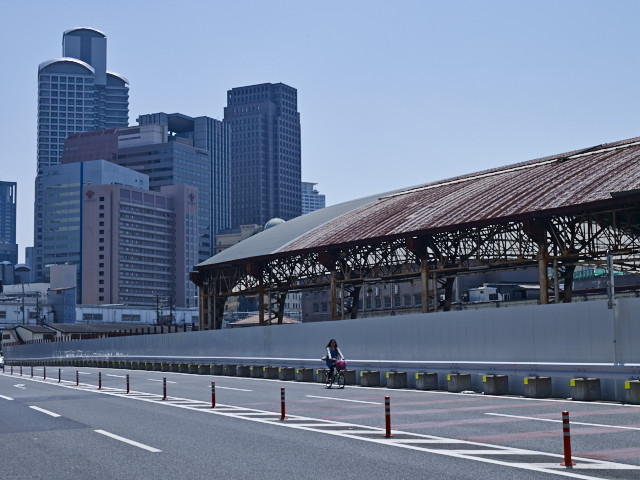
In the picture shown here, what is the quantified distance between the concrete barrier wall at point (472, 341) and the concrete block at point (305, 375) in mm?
294

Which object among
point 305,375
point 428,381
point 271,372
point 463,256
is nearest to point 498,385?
point 428,381

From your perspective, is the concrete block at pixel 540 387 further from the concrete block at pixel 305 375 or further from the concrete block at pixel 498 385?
the concrete block at pixel 305 375

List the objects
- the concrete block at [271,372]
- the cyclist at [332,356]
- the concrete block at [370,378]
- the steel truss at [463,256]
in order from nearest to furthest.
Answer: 1. the cyclist at [332,356]
2. the concrete block at [370,378]
3. the steel truss at [463,256]
4. the concrete block at [271,372]

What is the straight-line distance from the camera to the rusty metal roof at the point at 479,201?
3753cm

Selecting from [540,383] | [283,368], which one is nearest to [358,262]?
[283,368]

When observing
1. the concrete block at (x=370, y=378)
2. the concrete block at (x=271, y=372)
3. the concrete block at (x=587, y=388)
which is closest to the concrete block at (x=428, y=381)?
the concrete block at (x=370, y=378)

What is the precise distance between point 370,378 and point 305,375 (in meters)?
5.32

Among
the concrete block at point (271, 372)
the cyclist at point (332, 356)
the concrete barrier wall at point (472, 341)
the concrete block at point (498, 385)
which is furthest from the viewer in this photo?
the concrete block at point (271, 372)

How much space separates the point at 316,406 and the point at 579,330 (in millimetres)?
8090

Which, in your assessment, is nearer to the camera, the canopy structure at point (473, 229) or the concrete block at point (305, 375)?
the concrete block at point (305, 375)

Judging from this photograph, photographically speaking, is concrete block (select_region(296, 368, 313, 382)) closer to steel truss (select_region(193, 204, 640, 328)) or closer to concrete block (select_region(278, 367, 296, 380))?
concrete block (select_region(278, 367, 296, 380))

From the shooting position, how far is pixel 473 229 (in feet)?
145

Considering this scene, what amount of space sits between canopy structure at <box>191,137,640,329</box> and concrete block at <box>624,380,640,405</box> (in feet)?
45.4

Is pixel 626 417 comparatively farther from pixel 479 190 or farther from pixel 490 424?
pixel 479 190
